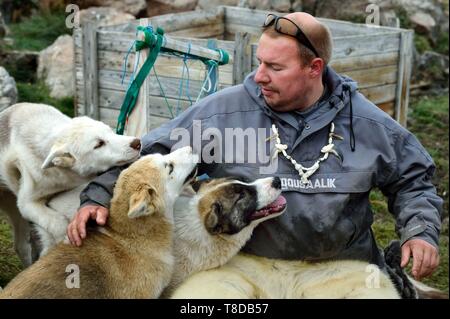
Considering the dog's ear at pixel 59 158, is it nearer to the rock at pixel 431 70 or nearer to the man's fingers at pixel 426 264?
the man's fingers at pixel 426 264

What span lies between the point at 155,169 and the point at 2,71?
538 centimetres

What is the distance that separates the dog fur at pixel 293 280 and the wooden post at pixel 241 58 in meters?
4.07

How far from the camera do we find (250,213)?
4535 mm

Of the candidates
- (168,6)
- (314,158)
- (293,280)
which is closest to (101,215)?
(293,280)

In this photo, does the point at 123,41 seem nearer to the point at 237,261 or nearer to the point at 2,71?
the point at 2,71

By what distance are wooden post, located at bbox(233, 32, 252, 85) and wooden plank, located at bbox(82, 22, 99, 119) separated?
204cm

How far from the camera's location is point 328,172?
4.63 meters

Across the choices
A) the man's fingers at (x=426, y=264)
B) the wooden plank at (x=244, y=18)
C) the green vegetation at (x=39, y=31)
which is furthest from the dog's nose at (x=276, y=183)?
the green vegetation at (x=39, y=31)

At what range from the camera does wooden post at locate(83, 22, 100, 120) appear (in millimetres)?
9523

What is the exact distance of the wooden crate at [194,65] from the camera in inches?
339

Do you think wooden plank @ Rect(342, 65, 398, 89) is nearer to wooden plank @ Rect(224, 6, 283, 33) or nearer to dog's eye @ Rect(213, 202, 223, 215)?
wooden plank @ Rect(224, 6, 283, 33)

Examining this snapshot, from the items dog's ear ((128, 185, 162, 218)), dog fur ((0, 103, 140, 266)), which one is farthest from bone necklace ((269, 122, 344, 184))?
dog fur ((0, 103, 140, 266))
